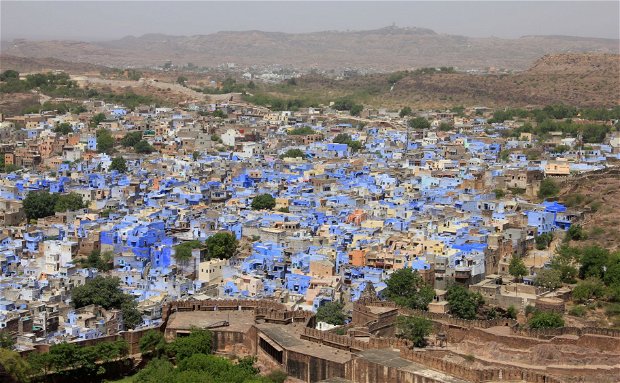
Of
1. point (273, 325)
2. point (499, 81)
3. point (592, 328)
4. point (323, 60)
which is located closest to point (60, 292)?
point (273, 325)

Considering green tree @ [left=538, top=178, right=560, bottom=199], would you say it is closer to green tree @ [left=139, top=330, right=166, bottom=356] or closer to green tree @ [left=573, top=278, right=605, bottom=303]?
green tree @ [left=573, top=278, right=605, bottom=303]

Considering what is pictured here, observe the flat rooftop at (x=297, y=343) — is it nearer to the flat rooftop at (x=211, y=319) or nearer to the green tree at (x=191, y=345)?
the flat rooftop at (x=211, y=319)

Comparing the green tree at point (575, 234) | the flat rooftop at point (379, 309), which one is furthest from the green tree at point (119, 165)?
the flat rooftop at point (379, 309)

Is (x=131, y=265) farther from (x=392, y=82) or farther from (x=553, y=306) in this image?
(x=392, y=82)

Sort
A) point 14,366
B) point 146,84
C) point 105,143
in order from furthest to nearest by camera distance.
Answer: point 146,84 → point 105,143 → point 14,366

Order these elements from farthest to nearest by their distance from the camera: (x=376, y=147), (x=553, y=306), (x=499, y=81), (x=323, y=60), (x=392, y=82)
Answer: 1. (x=323, y=60)
2. (x=392, y=82)
3. (x=499, y=81)
4. (x=376, y=147)
5. (x=553, y=306)

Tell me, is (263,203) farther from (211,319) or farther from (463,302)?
(211,319)

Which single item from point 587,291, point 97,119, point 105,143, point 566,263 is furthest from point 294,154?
point 587,291
